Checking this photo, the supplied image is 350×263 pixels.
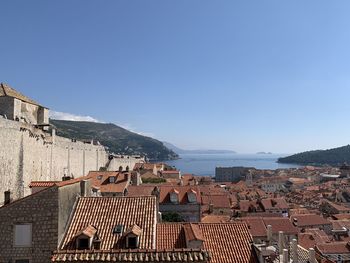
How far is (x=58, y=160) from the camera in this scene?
41.5m

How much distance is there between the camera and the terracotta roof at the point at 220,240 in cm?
1506

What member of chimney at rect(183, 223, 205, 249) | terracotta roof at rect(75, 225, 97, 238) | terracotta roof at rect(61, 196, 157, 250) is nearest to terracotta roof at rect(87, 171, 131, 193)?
chimney at rect(183, 223, 205, 249)

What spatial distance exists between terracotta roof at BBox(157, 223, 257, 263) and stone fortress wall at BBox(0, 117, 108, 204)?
26.2 ft

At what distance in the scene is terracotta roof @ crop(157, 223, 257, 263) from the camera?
49.4 feet

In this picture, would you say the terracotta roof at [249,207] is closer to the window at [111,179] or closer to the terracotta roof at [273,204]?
the terracotta roof at [273,204]

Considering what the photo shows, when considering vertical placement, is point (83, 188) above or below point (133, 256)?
above

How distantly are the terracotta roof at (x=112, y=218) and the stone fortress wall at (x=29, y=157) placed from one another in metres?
7.01

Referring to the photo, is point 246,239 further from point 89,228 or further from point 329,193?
point 329,193

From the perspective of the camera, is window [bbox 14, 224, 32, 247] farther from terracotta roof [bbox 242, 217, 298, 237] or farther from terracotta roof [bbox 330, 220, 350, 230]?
terracotta roof [bbox 330, 220, 350, 230]

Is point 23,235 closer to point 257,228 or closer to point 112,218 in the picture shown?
point 112,218

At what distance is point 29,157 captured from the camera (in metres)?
32.2

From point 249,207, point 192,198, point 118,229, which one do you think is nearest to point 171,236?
point 118,229

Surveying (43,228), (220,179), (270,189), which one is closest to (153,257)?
(43,228)

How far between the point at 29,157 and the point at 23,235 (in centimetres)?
2204
